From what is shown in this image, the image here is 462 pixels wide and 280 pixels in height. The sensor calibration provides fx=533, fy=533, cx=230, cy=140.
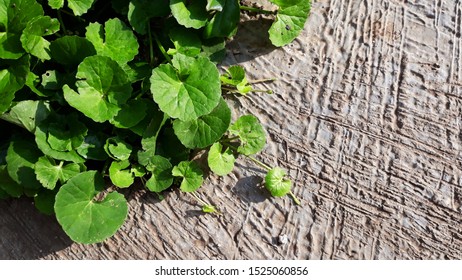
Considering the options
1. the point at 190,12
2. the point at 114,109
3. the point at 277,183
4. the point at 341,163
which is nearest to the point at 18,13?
the point at 114,109

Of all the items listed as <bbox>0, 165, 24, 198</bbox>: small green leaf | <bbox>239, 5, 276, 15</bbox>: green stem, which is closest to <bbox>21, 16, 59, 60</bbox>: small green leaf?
<bbox>0, 165, 24, 198</bbox>: small green leaf

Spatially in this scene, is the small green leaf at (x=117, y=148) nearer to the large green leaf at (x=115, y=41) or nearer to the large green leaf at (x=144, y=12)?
the large green leaf at (x=115, y=41)

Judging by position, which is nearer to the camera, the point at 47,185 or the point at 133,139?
the point at 47,185

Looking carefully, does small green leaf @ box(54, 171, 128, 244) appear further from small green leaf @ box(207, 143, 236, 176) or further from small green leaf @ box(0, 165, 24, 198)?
small green leaf @ box(207, 143, 236, 176)

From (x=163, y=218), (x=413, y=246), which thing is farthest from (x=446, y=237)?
(x=163, y=218)

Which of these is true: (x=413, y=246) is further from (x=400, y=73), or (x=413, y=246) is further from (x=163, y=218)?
(x=163, y=218)

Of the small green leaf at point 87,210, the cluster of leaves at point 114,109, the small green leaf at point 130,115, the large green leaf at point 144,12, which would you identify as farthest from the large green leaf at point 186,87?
the small green leaf at point 87,210
